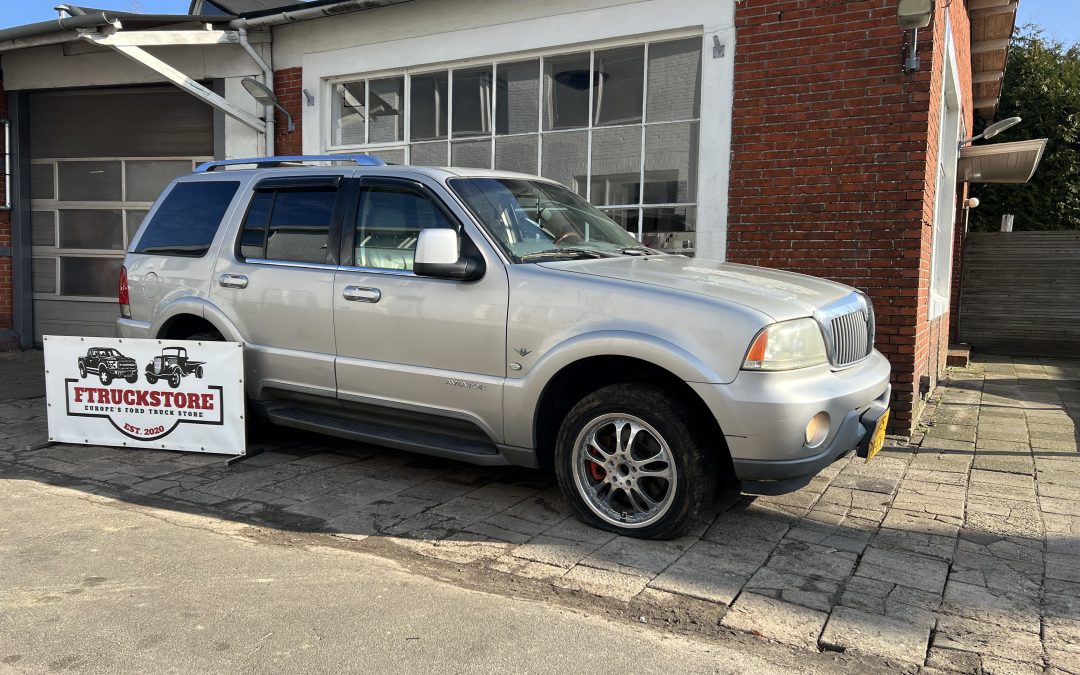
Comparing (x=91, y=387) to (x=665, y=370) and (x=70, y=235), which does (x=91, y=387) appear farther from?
(x=70, y=235)

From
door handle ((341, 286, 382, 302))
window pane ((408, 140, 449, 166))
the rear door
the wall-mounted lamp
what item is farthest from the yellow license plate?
window pane ((408, 140, 449, 166))

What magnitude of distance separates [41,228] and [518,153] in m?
7.31

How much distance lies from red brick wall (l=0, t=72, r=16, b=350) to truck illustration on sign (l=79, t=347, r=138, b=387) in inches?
254

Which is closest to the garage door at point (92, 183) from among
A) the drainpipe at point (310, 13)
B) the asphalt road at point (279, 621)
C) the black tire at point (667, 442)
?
the drainpipe at point (310, 13)

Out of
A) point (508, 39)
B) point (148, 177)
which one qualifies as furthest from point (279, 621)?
point (148, 177)

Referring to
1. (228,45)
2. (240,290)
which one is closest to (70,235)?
(228,45)

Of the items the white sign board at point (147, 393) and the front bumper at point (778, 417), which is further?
the white sign board at point (147, 393)

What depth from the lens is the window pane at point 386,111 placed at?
9.05 metres

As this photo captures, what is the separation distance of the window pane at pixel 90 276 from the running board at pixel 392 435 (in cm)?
696

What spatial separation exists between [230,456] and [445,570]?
8.28ft

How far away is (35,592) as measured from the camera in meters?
3.31

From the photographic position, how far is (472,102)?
858 cm

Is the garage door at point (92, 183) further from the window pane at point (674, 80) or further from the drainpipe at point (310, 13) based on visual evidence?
the window pane at point (674, 80)

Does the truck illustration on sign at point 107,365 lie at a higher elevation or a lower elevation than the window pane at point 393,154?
lower
